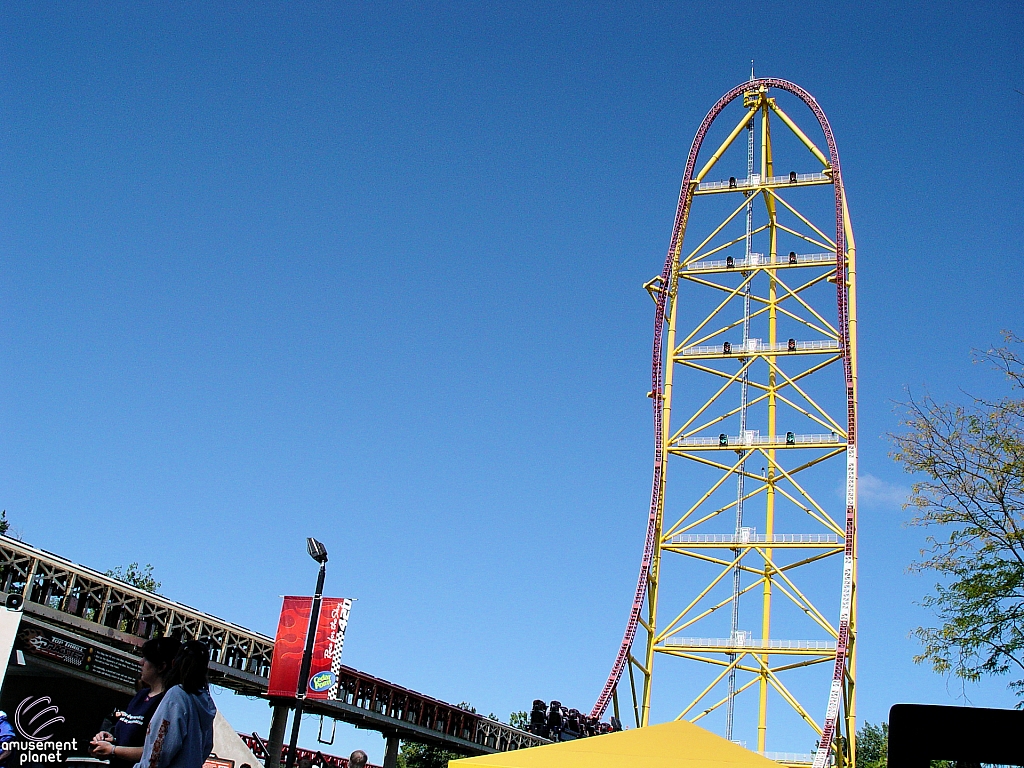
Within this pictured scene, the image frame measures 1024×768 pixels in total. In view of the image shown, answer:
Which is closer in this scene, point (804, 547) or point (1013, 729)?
point (1013, 729)

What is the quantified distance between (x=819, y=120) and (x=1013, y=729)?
37193mm

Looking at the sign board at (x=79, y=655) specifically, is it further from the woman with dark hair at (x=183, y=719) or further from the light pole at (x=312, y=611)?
the woman with dark hair at (x=183, y=719)

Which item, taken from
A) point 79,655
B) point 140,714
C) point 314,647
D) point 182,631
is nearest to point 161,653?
point 140,714

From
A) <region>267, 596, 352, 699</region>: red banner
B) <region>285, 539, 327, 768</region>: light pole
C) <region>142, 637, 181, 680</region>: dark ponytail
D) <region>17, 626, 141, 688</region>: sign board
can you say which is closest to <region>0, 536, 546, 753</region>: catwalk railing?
<region>17, 626, 141, 688</region>: sign board

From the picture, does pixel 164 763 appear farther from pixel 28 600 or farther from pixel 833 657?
pixel 833 657

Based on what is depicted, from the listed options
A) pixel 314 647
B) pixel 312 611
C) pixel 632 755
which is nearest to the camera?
pixel 632 755

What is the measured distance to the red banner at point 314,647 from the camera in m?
13.0

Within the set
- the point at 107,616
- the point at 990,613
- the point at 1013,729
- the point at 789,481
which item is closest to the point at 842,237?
the point at 789,481

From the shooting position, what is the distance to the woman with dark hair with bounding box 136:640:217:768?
3.93m

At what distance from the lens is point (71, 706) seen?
674 inches

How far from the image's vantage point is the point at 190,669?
420 cm

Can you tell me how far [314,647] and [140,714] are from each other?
889 centimetres

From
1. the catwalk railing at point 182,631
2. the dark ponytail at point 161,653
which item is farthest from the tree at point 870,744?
the dark ponytail at point 161,653

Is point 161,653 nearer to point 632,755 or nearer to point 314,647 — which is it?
point 632,755
